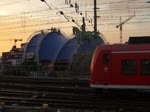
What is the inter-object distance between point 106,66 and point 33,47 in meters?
61.6

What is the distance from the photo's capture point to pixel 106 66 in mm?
22797

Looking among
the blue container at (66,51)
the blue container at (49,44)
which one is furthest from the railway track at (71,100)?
the blue container at (49,44)

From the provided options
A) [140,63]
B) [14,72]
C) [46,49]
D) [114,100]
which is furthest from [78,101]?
[46,49]

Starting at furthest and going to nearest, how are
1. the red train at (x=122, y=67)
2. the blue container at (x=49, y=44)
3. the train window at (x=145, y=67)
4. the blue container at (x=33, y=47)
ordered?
the blue container at (x=49, y=44)
the blue container at (x=33, y=47)
the red train at (x=122, y=67)
the train window at (x=145, y=67)

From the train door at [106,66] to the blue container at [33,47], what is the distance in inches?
2239

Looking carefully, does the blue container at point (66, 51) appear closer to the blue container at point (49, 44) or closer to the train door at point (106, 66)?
the blue container at point (49, 44)

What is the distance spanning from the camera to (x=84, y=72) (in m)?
44.9

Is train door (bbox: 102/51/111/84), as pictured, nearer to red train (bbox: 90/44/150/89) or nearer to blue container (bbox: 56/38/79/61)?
red train (bbox: 90/44/150/89)

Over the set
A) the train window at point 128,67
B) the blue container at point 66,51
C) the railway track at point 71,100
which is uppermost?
the train window at point 128,67

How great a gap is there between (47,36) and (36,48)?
Result: 2994 mm

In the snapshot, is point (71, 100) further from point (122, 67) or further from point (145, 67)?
point (145, 67)

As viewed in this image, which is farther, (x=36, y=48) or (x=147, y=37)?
(x=36, y=48)

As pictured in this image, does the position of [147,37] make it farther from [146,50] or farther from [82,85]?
[82,85]

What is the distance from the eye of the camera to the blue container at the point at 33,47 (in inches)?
3177
